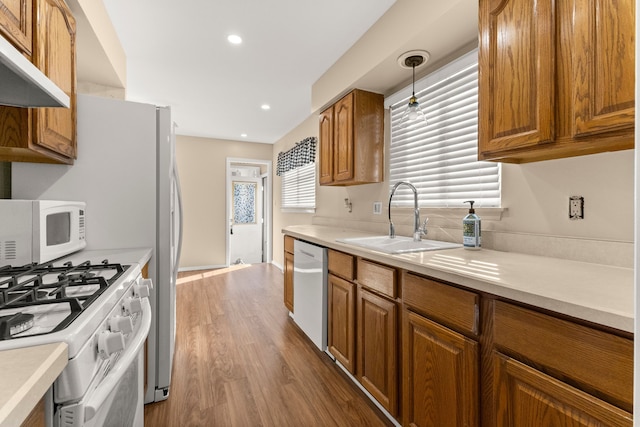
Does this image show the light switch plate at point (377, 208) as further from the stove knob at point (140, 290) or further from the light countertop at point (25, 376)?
the light countertop at point (25, 376)

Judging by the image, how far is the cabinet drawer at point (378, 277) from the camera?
1.44 metres

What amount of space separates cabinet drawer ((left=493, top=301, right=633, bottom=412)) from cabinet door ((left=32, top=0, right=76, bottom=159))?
1.98m

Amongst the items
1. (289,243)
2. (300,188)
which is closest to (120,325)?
(289,243)

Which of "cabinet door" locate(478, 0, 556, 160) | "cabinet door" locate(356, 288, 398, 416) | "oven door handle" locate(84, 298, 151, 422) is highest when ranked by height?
"cabinet door" locate(478, 0, 556, 160)

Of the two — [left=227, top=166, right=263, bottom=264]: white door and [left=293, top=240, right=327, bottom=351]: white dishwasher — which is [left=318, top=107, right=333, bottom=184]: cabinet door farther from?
[left=227, top=166, right=263, bottom=264]: white door

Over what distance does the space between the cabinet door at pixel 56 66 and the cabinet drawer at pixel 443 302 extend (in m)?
1.76

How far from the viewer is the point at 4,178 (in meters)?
1.73

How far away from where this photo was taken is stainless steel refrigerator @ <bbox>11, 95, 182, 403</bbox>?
167 centimetres

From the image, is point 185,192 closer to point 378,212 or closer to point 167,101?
point 167,101

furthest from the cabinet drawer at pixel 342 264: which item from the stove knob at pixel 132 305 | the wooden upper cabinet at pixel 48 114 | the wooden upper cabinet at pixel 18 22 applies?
the wooden upper cabinet at pixel 18 22

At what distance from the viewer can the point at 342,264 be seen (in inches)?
75.3

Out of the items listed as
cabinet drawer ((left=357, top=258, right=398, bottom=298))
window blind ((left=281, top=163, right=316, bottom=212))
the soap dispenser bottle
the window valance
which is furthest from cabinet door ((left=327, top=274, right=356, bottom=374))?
the window valance

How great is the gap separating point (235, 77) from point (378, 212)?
1.98 metres

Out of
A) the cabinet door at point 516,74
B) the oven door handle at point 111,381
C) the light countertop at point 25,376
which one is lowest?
the oven door handle at point 111,381
